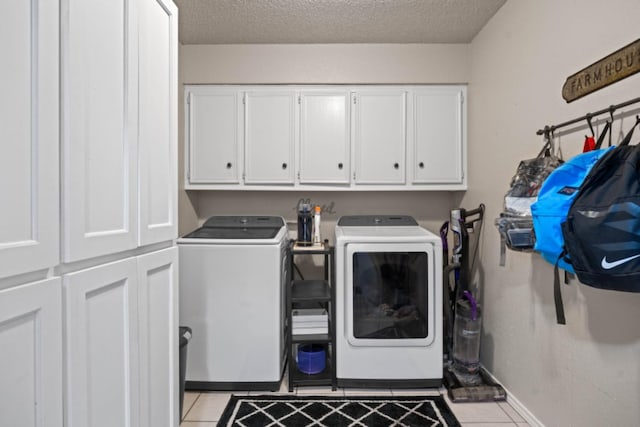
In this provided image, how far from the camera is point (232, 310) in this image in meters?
2.27

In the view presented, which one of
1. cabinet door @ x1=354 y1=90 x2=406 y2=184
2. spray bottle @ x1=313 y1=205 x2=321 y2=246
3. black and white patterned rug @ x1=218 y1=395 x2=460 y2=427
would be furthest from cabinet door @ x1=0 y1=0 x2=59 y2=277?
cabinet door @ x1=354 y1=90 x2=406 y2=184

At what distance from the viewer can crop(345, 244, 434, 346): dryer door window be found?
2.31 meters

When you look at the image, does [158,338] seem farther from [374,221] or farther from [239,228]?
[374,221]

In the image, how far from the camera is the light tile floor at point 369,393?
1.96 m

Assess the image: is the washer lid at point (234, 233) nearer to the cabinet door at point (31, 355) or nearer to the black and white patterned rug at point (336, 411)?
the black and white patterned rug at point (336, 411)

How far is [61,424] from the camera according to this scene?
837 millimetres

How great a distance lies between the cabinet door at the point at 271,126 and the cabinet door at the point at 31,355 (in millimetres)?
2114

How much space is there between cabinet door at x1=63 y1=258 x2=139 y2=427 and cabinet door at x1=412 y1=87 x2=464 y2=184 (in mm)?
2285

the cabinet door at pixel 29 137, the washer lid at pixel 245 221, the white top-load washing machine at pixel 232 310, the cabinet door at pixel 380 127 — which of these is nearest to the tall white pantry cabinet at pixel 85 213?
the cabinet door at pixel 29 137

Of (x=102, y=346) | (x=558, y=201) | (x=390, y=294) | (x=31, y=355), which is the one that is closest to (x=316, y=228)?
(x=390, y=294)

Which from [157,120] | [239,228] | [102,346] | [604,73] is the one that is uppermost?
[604,73]

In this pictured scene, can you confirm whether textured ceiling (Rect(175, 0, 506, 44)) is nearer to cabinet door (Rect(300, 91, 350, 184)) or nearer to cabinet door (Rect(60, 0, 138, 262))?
cabinet door (Rect(300, 91, 350, 184))

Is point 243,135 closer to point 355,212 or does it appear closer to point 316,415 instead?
point 355,212

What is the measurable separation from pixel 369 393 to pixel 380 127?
1923mm
